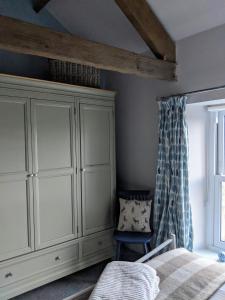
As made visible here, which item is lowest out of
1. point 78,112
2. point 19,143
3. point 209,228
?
point 209,228

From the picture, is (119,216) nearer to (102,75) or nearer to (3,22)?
(102,75)

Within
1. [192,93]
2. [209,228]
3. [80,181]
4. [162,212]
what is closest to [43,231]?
[80,181]

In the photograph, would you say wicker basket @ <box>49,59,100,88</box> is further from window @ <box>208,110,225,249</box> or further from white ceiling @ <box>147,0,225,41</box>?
window @ <box>208,110,225,249</box>

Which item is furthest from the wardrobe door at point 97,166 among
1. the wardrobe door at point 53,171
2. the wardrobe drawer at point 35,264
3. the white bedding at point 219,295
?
the white bedding at point 219,295

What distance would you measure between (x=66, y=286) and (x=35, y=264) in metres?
0.37

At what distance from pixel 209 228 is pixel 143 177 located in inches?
34.7

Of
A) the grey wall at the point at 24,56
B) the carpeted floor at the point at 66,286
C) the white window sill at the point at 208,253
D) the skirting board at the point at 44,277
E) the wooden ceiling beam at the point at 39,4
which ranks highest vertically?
the wooden ceiling beam at the point at 39,4

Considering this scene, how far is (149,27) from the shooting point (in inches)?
98.0

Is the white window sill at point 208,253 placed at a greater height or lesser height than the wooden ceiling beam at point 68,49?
lesser

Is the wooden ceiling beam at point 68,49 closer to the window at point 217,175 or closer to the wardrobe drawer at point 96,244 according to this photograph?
the window at point 217,175

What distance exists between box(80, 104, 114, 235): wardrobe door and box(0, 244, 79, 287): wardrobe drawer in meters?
0.27

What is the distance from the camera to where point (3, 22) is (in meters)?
1.64

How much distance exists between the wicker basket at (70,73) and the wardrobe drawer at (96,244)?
1.65 metres

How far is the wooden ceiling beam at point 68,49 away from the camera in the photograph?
1.69 metres
